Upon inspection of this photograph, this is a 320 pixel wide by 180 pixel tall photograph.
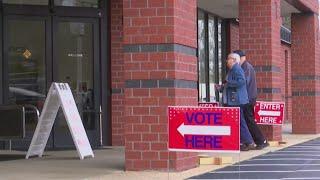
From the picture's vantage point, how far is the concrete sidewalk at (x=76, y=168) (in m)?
10.1

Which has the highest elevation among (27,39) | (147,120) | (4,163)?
(27,39)

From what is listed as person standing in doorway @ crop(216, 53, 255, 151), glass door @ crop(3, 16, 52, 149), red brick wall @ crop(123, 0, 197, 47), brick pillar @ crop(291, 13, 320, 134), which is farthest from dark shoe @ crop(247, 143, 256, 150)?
brick pillar @ crop(291, 13, 320, 134)

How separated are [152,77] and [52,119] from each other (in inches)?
119

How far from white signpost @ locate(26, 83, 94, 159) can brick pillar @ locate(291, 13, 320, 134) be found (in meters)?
10.4

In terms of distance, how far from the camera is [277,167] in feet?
36.1

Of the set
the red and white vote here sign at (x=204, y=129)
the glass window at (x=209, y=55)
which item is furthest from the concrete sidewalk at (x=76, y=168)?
the glass window at (x=209, y=55)

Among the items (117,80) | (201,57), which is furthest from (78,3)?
(201,57)

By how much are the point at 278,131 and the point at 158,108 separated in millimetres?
6432

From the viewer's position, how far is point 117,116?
15.6m

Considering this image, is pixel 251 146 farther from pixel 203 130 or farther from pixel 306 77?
pixel 306 77

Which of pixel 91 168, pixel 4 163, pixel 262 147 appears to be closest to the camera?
pixel 91 168

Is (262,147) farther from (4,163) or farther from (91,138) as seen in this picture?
Answer: (4,163)

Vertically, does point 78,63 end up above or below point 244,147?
above

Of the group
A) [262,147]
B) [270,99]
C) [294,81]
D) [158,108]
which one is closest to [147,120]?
[158,108]
